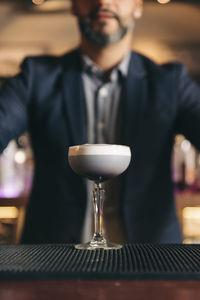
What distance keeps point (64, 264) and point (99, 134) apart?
1.07 m

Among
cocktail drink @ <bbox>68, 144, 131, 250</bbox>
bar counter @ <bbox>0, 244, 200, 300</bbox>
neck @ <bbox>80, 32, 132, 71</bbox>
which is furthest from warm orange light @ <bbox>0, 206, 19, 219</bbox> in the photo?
bar counter @ <bbox>0, 244, 200, 300</bbox>

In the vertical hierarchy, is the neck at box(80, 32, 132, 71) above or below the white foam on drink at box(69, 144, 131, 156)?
above

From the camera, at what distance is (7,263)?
2.67 ft

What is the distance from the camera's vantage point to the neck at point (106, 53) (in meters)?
1.85

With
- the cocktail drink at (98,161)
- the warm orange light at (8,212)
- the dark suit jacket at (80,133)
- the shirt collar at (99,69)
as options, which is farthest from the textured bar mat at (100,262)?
the warm orange light at (8,212)

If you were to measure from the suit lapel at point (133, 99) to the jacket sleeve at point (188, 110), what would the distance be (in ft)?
0.52

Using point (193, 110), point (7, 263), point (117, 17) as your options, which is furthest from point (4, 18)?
point (7, 263)

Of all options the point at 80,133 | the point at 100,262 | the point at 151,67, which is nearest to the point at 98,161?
the point at 100,262

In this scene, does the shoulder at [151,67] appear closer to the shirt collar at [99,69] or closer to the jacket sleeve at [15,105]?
the shirt collar at [99,69]

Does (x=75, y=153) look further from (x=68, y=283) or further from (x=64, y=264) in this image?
(x=68, y=283)

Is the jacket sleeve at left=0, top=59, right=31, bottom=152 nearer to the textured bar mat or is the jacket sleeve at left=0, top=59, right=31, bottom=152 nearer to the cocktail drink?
the cocktail drink

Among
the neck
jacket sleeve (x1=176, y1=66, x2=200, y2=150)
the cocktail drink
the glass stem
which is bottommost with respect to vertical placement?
the glass stem

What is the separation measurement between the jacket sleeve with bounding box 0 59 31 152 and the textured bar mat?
2.62ft

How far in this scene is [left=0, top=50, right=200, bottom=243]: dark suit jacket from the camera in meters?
1.71
